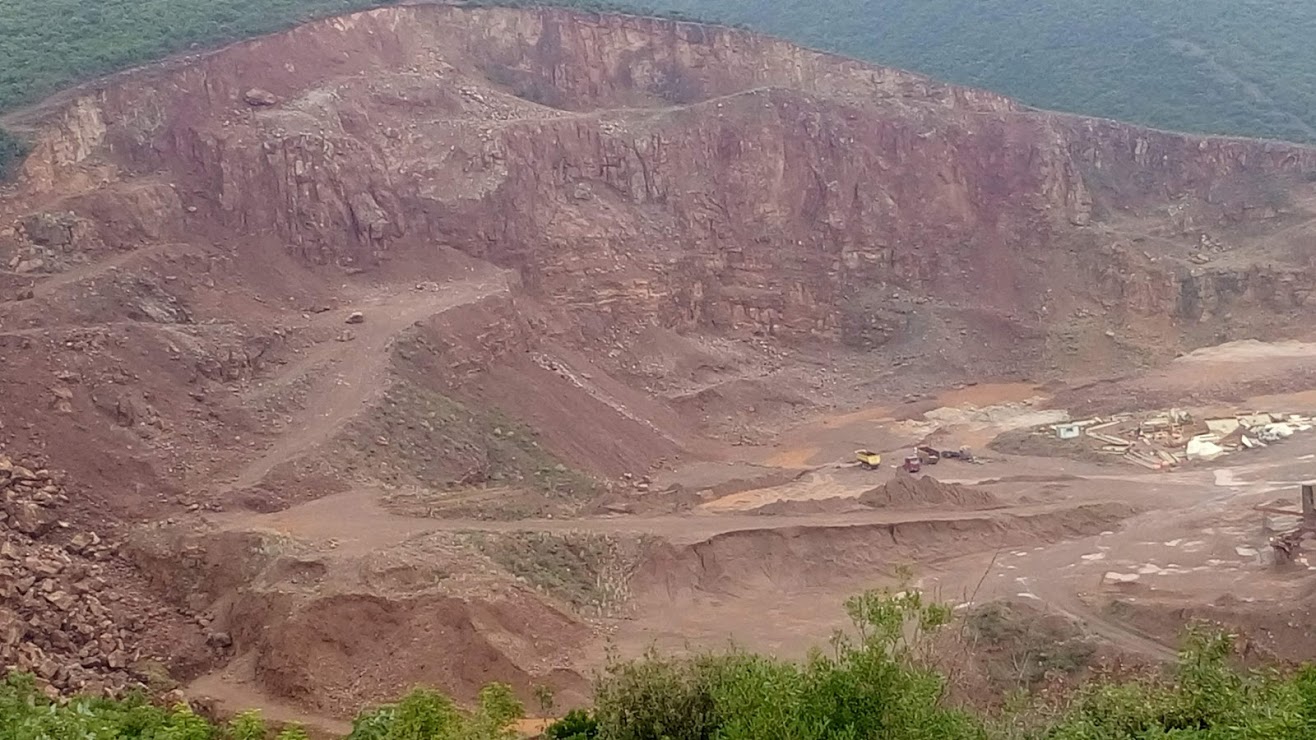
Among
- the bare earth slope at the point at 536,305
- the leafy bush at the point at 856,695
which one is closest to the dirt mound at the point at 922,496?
the bare earth slope at the point at 536,305

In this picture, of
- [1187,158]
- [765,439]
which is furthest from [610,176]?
[1187,158]

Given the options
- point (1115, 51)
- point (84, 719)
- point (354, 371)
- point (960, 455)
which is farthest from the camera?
point (1115, 51)

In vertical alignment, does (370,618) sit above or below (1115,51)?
below

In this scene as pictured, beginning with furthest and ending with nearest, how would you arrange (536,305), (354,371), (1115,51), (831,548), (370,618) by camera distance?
(1115,51) → (536,305) → (354,371) → (831,548) → (370,618)

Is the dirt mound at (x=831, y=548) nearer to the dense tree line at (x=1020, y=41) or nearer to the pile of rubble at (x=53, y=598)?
the pile of rubble at (x=53, y=598)

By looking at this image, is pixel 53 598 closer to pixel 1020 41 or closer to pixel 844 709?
pixel 844 709

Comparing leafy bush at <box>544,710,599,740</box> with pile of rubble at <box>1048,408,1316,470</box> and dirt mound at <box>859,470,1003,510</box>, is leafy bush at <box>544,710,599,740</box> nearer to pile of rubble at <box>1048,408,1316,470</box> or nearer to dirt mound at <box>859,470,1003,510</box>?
dirt mound at <box>859,470,1003,510</box>

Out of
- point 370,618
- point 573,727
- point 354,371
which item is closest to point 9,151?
point 354,371

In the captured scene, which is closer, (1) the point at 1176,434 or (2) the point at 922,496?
(2) the point at 922,496
